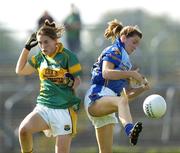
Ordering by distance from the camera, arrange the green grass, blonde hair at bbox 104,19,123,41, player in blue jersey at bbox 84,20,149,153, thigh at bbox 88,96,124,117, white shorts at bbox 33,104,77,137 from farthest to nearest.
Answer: the green grass, blonde hair at bbox 104,19,123,41, white shorts at bbox 33,104,77,137, thigh at bbox 88,96,124,117, player in blue jersey at bbox 84,20,149,153

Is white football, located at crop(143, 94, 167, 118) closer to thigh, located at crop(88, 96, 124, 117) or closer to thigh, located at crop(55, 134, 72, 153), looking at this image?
thigh, located at crop(88, 96, 124, 117)

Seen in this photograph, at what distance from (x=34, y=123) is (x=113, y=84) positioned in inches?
47.7

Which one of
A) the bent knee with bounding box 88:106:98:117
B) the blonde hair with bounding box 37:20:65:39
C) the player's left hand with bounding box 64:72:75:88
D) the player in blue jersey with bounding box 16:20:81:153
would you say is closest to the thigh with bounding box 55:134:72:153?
the player in blue jersey with bounding box 16:20:81:153

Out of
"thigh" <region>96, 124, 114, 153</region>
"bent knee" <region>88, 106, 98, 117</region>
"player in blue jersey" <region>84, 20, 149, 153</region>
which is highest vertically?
"player in blue jersey" <region>84, 20, 149, 153</region>

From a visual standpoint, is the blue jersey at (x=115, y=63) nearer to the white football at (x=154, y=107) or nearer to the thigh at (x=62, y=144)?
the white football at (x=154, y=107)

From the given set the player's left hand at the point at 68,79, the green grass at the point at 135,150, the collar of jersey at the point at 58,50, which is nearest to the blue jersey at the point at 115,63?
the player's left hand at the point at 68,79

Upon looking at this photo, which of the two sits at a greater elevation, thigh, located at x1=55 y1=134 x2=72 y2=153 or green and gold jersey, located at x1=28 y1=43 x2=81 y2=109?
green and gold jersey, located at x1=28 y1=43 x2=81 y2=109

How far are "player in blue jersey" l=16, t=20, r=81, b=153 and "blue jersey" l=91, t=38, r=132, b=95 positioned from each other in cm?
35

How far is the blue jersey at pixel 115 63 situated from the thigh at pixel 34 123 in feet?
3.11

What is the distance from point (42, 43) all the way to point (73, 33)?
31.8 feet

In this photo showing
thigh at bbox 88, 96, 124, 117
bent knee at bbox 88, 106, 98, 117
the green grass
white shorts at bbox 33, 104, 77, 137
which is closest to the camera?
thigh at bbox 88, 96, 124, 117

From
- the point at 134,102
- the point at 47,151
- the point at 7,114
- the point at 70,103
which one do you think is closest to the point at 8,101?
the point at 7,114

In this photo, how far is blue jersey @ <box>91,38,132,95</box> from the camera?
455 inches

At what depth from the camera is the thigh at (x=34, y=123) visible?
1143 centimetres
